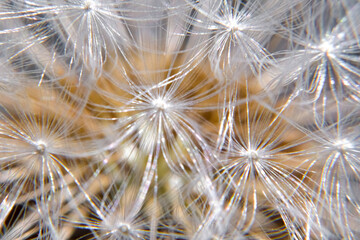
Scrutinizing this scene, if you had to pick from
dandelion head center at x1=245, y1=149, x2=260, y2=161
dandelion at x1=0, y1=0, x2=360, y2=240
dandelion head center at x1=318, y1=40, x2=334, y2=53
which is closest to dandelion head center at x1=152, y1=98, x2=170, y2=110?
dandelion at x1=0, y1=0, x2=360, y2=240

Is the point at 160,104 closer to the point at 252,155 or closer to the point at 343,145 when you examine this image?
the point at 252,155

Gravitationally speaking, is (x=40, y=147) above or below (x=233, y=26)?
below

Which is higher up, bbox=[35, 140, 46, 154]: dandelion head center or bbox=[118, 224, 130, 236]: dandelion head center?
bbox=[35, 140, 46, 154]: dandelion head center

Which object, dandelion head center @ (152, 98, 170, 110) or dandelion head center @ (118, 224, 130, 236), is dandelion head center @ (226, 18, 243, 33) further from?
dandelion head center @ (118, 224, 130, 236)

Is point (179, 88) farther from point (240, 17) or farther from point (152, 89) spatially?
point (240, 17)

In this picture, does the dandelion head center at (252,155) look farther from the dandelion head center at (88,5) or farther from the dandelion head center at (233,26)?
the dandelion head center at (88,5)

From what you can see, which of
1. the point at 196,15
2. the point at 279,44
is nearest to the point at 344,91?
the point at 279,44

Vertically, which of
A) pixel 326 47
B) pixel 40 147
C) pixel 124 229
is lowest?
pixel 124 229

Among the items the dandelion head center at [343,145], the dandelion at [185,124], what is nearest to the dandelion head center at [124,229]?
the dandelion at [185,124]

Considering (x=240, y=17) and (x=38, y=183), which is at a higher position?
(x=240, y=17)

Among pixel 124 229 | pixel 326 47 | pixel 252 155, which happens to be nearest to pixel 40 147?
pixel 124 229

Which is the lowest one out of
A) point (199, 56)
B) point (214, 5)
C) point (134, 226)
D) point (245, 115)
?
point (134, 226)
